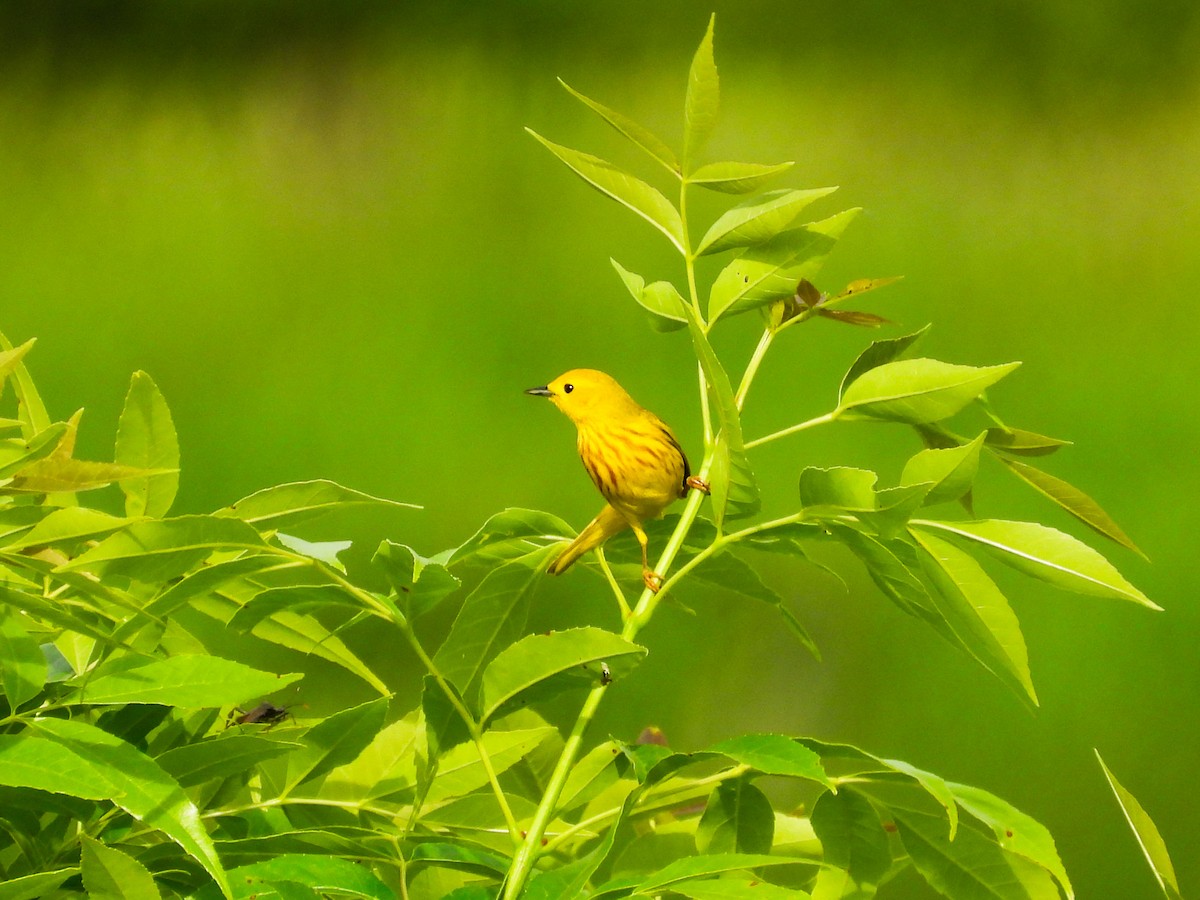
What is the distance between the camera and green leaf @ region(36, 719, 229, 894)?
10.0 inches

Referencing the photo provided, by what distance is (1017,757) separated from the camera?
3.34 feet

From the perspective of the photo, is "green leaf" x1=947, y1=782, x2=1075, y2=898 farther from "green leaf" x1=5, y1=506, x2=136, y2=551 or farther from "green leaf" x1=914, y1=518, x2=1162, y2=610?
"green leaf" x1=5, y1=506, x2=136, y2=551

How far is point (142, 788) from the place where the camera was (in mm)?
267

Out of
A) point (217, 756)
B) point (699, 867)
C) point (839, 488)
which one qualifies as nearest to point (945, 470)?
point (839, 488)

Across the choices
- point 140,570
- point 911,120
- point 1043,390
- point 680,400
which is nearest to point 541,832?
point 140,570

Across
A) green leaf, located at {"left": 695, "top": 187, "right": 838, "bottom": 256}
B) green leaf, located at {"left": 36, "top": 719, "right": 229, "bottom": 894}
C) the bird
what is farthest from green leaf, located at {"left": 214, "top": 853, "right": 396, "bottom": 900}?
green leaf, located at {"left": 695, "top": 187, "right": 838, "bottom": 256}

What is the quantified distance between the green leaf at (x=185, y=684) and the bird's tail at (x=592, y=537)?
135mm

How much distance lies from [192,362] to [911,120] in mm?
852

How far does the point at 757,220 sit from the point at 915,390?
8cm

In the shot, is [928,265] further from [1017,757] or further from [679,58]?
[1017,757]

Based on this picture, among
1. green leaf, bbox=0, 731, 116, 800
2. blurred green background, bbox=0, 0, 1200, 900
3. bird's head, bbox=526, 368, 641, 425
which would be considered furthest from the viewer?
blurred green background, bbox=0, 0, 1200, 900

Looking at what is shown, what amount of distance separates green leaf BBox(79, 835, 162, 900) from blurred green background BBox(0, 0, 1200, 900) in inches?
29.2

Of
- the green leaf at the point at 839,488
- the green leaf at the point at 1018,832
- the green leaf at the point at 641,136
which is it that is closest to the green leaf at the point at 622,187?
the green leaf at the point at 641,136

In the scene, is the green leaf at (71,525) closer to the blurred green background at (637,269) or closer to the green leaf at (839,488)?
the green leaf at (839,488)
